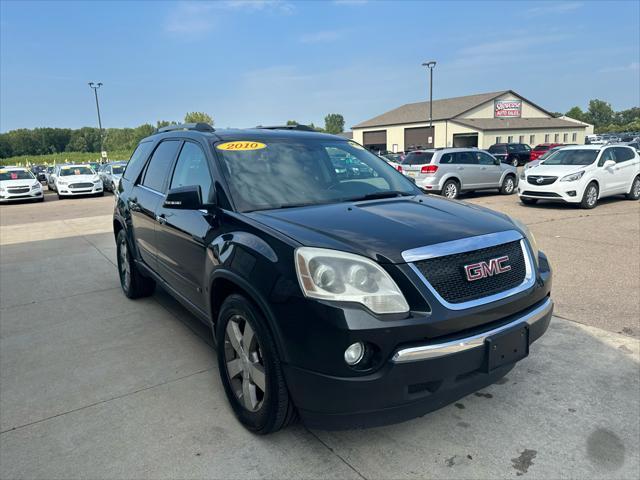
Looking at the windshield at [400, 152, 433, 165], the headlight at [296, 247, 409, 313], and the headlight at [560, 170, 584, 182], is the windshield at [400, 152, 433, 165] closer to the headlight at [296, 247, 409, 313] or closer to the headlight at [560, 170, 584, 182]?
the headlight at [560, 170, 584, 182]

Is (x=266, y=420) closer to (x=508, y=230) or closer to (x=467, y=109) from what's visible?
(x=508, y=230)

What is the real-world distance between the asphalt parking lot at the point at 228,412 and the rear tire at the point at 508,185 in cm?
1178

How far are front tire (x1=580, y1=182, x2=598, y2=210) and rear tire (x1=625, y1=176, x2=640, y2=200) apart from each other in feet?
7.33

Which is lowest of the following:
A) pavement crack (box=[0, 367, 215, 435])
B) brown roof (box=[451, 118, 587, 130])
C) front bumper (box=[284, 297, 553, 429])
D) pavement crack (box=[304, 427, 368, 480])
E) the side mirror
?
pavement crack (box=[304, 427, 368, 480])

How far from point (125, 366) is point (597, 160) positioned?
12.9 meters

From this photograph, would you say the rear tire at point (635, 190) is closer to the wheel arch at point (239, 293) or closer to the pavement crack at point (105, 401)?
the pavement crack at point (105, 401)

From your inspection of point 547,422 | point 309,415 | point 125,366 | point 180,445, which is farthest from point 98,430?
point 547,422

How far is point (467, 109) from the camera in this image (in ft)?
190

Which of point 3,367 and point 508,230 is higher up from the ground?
point 508,230

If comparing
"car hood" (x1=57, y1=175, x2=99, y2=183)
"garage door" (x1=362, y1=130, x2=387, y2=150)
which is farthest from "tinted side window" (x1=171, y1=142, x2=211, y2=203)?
"garage door" (x1=362, y1=130, x2=387, y2=150)

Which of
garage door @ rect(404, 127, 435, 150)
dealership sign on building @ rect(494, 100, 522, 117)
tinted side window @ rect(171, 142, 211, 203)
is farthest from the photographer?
dealership sign on building @ rect(494, 100, 522, 117)

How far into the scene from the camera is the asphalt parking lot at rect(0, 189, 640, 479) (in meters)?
2.56

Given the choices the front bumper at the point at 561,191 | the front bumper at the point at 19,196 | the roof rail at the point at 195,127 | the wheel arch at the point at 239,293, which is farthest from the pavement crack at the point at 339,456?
the front bumper at the point at 19,196

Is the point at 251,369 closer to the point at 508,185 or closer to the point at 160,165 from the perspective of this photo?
the point at 160,165
